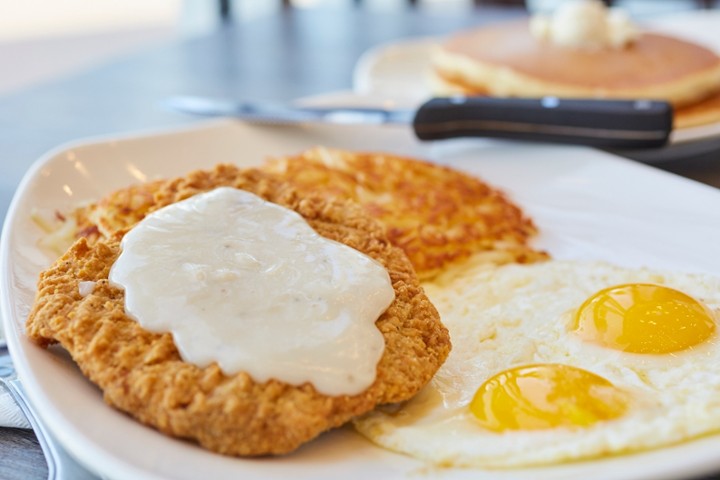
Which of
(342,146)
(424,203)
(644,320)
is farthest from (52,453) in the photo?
(342,146)

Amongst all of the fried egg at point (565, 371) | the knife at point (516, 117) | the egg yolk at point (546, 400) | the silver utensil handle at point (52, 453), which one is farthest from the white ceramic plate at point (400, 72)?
the silver utensil handle at point (52, 453)

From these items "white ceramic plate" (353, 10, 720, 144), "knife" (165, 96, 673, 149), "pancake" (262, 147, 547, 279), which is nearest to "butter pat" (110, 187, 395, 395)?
"pancake" (262, 147, 547, 279)

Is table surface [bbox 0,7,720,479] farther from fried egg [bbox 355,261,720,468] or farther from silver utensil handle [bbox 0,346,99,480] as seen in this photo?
silver utensil handle [bbox 0,346,99,480]

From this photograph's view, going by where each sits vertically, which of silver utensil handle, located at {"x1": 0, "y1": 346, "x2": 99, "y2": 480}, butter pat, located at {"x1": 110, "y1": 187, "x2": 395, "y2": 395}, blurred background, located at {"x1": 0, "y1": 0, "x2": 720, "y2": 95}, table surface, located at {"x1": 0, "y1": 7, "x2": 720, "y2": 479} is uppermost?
butter pat, located at {"x1": 110, "y1": 187, "x2": 395, "y2": 395}

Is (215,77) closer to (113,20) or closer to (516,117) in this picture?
(516,117)

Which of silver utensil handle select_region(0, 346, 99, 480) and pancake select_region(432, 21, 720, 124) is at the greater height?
pancake select_region(432, 21, 720, 124)

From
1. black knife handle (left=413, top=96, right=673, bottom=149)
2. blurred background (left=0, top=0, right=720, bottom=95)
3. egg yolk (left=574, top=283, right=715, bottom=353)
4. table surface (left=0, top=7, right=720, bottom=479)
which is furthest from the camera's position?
blurred background (left=0, top=0, right=720, bottom=95)
